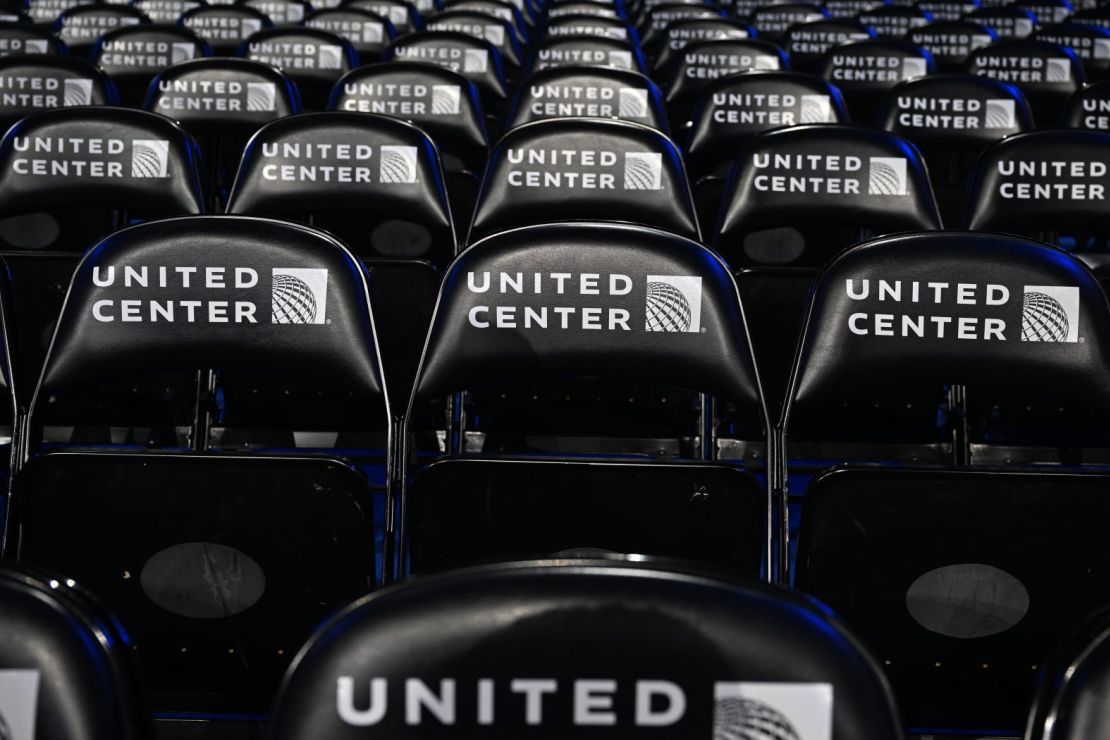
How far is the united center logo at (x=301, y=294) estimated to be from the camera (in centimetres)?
228

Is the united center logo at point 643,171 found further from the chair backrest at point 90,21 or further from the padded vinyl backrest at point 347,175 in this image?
the chair backrest at point 90,21

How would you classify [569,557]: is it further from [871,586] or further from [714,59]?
[714,59]

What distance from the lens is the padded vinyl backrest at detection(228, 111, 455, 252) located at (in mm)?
3393

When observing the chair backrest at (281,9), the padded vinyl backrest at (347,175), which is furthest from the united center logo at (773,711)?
the chair backrest at (281,9)

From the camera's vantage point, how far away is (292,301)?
228 cm

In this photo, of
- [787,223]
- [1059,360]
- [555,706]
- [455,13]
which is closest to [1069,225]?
[787,223]

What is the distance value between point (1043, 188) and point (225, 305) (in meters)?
2.29

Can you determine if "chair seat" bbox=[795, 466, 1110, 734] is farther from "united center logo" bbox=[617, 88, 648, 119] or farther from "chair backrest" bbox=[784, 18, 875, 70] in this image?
"chair backrest" bbox=[784, 18, 875, 70]

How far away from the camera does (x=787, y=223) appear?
3.46 metres

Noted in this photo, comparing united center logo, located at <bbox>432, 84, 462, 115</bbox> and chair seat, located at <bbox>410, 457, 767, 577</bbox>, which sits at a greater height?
united center logo, located at <bbox>432, 84, 462, 115</bbox>

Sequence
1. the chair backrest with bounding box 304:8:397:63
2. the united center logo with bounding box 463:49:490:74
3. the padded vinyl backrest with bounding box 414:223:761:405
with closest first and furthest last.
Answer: the padded vinyl backrest with bounding box 414:223:761:405
the united center logo with bounding box 463:49:490:74
the chair backrest with bounding box 304:8:397:63

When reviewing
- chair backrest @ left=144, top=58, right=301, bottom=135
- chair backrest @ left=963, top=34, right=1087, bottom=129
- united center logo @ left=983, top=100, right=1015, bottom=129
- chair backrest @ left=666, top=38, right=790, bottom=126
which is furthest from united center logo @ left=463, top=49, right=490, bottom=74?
united center logo @ left=983, top=100, right=1015, bottom=129

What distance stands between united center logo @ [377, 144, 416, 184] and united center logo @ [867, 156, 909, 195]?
1231mm

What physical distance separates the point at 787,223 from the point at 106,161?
186 centimetres
